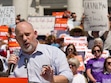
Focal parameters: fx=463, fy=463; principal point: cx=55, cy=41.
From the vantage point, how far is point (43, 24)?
14609 mm

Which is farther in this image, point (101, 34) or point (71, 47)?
point (101, 34)

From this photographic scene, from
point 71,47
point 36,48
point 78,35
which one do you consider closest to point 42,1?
point 78,35

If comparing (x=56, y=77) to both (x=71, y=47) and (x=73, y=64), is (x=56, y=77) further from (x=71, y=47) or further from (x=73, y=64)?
(x=71, y=47)

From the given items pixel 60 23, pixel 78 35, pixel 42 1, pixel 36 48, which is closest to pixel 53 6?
pixel 42 1

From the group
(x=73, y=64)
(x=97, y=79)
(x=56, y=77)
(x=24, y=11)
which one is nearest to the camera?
(x=56, y=77)

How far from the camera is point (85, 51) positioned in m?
9.46

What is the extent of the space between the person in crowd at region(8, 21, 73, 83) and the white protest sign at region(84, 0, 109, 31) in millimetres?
6211

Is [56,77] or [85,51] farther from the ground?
[56,77]

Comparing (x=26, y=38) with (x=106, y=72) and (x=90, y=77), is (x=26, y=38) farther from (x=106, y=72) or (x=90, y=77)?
(x=90, y=77)

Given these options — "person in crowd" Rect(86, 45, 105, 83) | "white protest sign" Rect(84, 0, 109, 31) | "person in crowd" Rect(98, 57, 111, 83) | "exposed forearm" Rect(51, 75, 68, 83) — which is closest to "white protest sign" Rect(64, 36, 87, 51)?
"white protest sign" Rect(84, 0, 109, 31)

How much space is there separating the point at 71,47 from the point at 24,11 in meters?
18.7

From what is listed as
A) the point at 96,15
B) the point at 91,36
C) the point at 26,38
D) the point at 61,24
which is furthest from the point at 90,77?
the point at 61,24

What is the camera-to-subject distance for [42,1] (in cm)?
2998

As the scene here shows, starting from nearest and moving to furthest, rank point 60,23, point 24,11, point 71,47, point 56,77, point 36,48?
1. point 56,77
2. point 36,48
3. point 71,47
4. point 60,23
5. point 24,11
